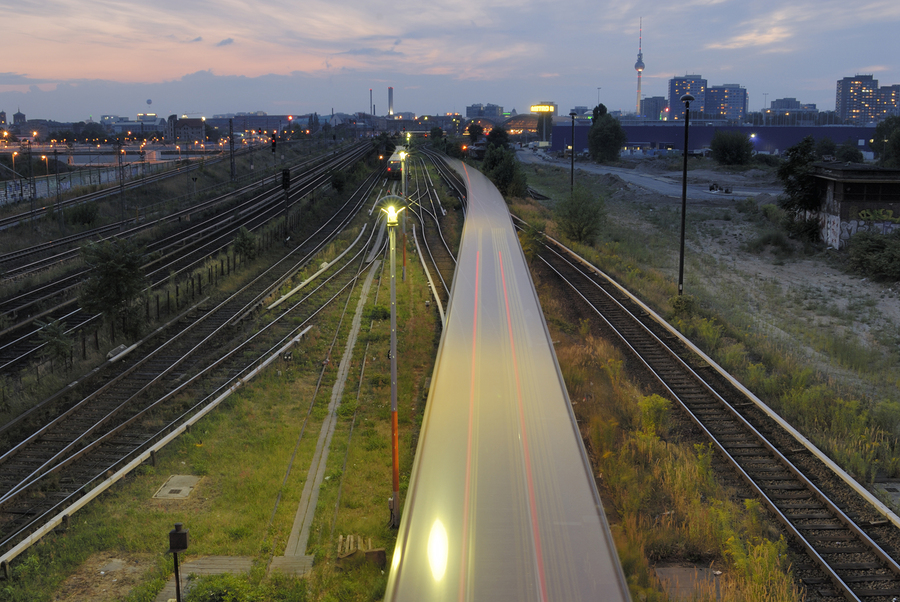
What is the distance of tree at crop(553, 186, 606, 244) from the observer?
37500mm

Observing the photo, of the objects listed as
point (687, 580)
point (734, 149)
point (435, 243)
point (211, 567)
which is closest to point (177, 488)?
point (211, 567)

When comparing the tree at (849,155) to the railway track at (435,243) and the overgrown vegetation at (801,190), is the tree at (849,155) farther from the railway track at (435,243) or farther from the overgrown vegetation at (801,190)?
the railway track at (435,243)

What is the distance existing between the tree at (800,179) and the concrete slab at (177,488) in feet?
121

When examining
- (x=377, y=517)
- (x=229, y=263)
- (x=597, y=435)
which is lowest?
(x=377, y=517)

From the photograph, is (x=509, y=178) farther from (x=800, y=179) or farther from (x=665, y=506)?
(x=665, y=506)

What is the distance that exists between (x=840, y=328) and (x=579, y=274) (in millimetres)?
10176

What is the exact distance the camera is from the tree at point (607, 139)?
10719cm

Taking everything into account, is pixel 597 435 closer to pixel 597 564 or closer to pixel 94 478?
pixel 597 564

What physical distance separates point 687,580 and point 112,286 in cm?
1909

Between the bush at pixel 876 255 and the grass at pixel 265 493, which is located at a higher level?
the bush at pixel 876 255

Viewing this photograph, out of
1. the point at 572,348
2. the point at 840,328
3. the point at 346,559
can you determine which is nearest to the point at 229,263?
the point at 572,348

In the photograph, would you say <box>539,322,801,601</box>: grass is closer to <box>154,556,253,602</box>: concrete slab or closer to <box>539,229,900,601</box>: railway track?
<box>539,229,900,601</box>: railway track

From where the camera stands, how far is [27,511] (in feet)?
38.9

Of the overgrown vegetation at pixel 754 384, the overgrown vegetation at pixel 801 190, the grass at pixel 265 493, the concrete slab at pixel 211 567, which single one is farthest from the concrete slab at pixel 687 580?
the overgrown vegetation at pixel 801 190
